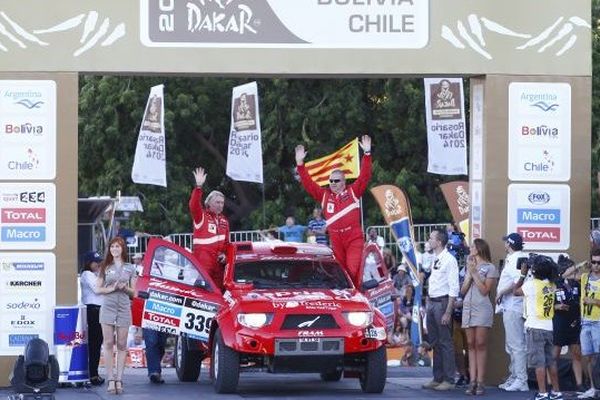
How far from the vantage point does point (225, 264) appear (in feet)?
63.2

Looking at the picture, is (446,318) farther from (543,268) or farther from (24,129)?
(24,129)

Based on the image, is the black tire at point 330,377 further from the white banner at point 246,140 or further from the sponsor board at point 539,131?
the white banner at point 246,140

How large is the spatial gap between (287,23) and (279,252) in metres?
2.89

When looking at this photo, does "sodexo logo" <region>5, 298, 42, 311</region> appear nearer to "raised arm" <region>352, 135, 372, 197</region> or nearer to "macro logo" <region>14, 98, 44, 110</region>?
"macro logo" <region>14, 98, 44, 110</region>

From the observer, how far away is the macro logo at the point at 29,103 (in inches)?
720

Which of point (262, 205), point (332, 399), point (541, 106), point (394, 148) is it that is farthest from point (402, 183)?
point (332, 399)

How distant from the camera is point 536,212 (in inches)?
756

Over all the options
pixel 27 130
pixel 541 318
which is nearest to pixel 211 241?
pixel 27 130

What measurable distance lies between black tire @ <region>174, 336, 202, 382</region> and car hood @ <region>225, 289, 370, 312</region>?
1.88 metres

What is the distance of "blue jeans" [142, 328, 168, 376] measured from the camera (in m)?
19.5

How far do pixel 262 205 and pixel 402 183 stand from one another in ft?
14.0

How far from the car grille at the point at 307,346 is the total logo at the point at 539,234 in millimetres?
3423

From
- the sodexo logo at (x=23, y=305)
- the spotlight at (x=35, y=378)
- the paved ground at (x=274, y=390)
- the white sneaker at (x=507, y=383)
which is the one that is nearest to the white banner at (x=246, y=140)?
the paved ground at (x=274, y=390)

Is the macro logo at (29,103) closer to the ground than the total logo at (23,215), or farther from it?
farther from it
